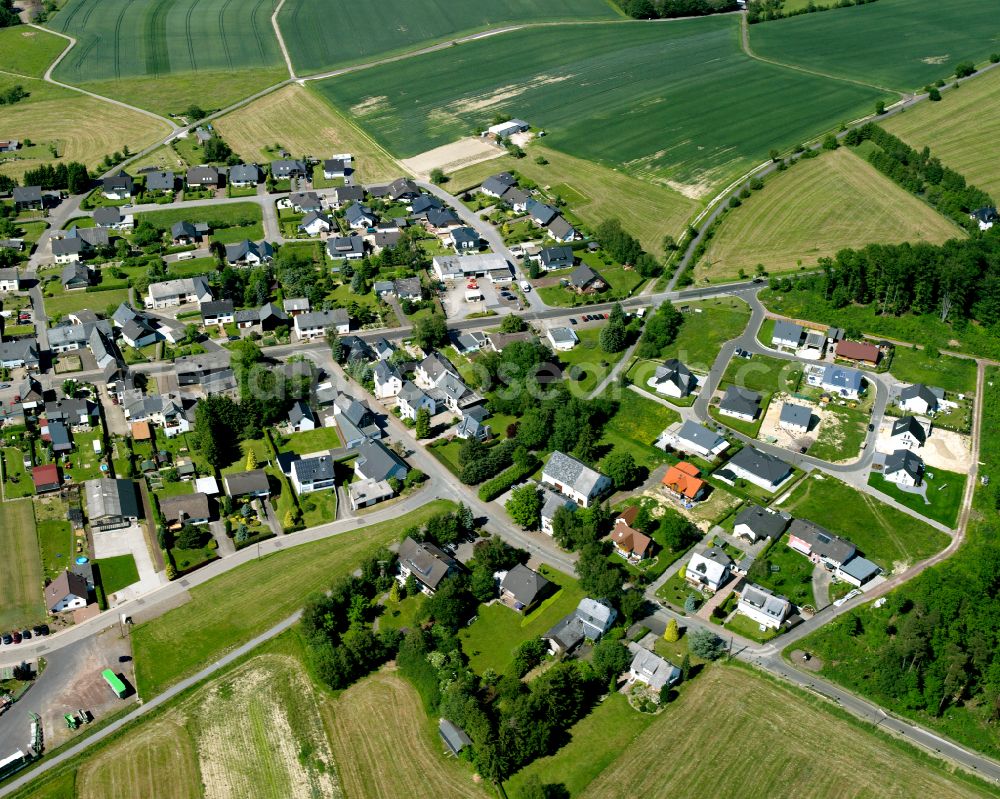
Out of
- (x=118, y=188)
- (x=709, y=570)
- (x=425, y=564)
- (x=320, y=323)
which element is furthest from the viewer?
(x=118, y=188)

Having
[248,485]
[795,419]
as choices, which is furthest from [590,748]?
[795,419]

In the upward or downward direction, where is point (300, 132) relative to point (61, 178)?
upward

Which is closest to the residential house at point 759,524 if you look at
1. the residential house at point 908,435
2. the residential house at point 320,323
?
the residential house at point 908,435

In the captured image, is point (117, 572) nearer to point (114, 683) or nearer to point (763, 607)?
point (114, 683)

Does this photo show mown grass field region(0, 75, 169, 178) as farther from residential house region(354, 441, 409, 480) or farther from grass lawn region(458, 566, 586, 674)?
grass lawn region(458, 566, 586, 674)

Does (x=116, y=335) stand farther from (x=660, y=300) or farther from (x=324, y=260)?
(x=660, y=300)

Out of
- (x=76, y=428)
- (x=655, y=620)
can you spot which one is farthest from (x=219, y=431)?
(x=655, y=620)
